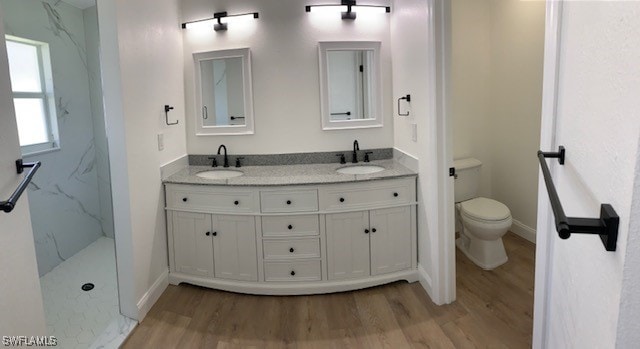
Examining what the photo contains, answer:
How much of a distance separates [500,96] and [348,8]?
5.32 ft

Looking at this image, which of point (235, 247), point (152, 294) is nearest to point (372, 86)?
point (235, 247)

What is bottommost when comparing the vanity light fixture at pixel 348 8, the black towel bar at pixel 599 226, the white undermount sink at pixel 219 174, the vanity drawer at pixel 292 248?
the vanity drawer at pixel 292 248

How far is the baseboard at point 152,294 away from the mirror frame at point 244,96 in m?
1.17

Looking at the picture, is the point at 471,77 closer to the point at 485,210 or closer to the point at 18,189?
the point at 485,210

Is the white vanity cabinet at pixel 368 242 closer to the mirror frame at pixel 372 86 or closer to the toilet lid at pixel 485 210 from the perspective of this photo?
the toilet lid at pixel 485 210

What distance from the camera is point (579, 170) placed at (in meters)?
0.88

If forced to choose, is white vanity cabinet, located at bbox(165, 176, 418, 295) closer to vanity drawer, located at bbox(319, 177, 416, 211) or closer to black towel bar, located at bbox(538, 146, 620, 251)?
vanity drawer, located at bbox(319, 177, 416, 211)

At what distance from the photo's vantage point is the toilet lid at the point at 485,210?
2.66 meters

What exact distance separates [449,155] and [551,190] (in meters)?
1.36

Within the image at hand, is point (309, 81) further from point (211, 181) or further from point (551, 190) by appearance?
point (551, 190)

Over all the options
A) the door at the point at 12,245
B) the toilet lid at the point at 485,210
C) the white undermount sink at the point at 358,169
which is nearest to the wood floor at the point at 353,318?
the toilet lid at the point at 485,210

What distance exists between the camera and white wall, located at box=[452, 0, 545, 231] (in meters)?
2.99

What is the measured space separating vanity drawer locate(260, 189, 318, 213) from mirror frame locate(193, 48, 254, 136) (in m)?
0.78

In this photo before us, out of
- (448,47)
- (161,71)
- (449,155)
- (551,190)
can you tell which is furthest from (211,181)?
(551,190)
